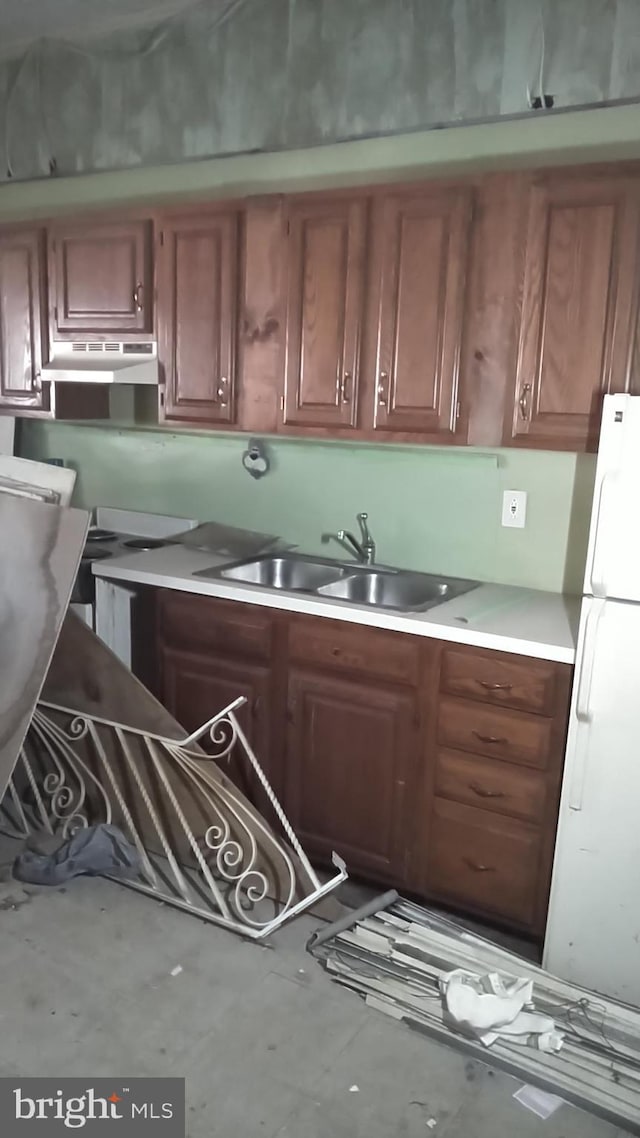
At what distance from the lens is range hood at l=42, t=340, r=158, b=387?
10.5 ft

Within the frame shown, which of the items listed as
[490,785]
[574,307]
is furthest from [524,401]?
[490,785]

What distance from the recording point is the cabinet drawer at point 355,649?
2.56 meters

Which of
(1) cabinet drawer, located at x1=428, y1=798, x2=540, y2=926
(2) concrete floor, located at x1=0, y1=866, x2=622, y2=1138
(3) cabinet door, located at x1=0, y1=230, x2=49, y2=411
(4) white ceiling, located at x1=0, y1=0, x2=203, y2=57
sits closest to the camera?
(2) concrete floor, located at x1=0, y1=866, x2=622, y2=1138

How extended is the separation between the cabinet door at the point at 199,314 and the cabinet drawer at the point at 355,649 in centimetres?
88

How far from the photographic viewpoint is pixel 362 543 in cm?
321

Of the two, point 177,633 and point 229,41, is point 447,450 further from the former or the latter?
point 229,41

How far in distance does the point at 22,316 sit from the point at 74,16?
113 cm

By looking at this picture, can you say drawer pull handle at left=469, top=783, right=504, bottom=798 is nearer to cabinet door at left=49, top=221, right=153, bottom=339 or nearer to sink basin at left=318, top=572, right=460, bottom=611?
sink basin at left=318, top=572, right=460, bottom=611

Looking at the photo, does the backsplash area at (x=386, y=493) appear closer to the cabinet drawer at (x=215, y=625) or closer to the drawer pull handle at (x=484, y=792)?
the cabinet drawer at (x=215, y=625)

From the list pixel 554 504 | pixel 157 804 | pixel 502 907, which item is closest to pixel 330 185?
pixel 554 504

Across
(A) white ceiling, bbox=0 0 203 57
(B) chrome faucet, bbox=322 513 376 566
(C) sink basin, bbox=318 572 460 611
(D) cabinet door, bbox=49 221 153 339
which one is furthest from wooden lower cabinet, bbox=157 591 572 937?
(A) white ceiling, bbox=0 0 203 57

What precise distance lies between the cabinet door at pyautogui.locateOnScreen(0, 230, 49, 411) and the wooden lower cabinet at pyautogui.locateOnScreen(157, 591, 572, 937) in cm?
122

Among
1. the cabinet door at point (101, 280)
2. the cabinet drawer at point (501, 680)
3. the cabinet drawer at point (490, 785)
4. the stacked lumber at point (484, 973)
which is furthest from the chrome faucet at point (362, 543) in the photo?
the stacked lumber at point (484, 973)

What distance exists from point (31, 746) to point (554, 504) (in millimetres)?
1996
